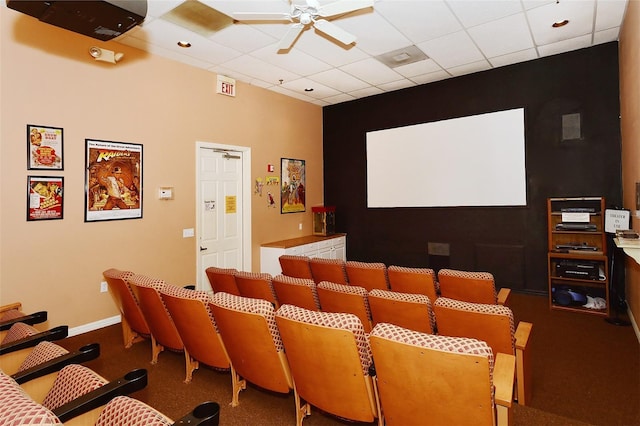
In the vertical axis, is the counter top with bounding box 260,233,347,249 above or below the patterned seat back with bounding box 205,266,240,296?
above

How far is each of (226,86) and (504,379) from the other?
5.37 m

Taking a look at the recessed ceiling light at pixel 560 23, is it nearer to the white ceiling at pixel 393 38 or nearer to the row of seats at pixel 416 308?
the white ceiling at pixel 393 38

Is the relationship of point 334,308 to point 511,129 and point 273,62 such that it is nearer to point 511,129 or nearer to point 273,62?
point 273,62

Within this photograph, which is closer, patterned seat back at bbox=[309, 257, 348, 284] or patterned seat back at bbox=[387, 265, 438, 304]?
patterned seat back at bbox=[387, 265, 438, 304]

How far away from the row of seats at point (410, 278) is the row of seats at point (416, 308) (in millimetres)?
14

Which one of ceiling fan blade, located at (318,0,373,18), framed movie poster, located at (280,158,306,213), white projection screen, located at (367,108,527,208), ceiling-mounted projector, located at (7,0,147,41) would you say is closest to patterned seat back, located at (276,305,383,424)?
ceiling-mounted projector, located at (7,0,147,41)

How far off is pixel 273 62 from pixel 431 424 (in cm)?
483

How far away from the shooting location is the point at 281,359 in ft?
6.67

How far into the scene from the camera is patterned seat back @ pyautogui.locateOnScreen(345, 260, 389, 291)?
12.0 feet

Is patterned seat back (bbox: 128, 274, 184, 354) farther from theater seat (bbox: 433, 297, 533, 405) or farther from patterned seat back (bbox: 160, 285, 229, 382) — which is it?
theater seat (bbox: 433, 297, 533, 405)

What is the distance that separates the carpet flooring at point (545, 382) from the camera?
2.27 m

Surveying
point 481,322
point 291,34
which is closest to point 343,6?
point 291,34

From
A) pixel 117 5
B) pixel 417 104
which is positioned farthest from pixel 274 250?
pixel 117 5

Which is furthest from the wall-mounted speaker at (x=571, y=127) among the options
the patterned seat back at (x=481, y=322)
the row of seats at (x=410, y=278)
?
the patterned seat back at (x=481, y=322)
